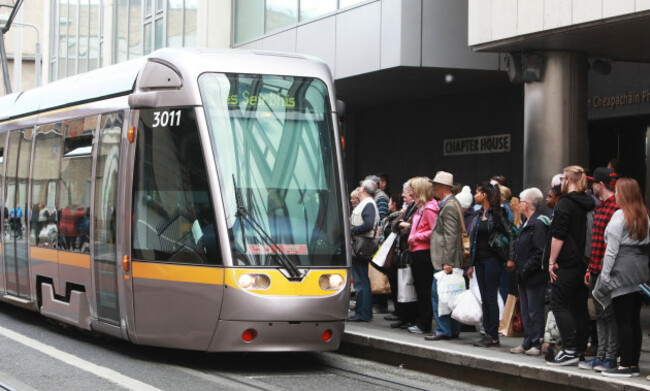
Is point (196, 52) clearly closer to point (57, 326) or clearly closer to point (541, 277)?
point (541, 277)

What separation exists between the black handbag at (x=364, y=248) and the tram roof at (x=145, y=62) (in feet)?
9.80

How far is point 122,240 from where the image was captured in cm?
1001

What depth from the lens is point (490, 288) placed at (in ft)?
33.8

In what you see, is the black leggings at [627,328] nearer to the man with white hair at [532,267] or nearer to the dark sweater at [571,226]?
the dark sweater at [571,226]

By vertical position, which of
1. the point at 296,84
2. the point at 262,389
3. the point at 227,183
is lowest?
the point at 262,389

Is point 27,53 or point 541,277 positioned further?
point 27,53

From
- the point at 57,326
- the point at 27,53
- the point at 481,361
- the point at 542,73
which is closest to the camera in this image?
the point at 481,361

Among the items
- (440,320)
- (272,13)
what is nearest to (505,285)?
(440,320)

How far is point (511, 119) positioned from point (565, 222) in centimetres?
1053

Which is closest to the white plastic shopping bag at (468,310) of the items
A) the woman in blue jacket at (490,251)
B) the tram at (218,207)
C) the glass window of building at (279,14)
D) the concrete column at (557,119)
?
the woman in blue jacket at (490,251)

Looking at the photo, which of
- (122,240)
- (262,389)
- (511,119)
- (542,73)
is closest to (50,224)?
(122,240)

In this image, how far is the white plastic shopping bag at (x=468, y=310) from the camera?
10.4m

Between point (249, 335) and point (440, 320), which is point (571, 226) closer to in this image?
point (440, 320)

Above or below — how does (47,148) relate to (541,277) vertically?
above
